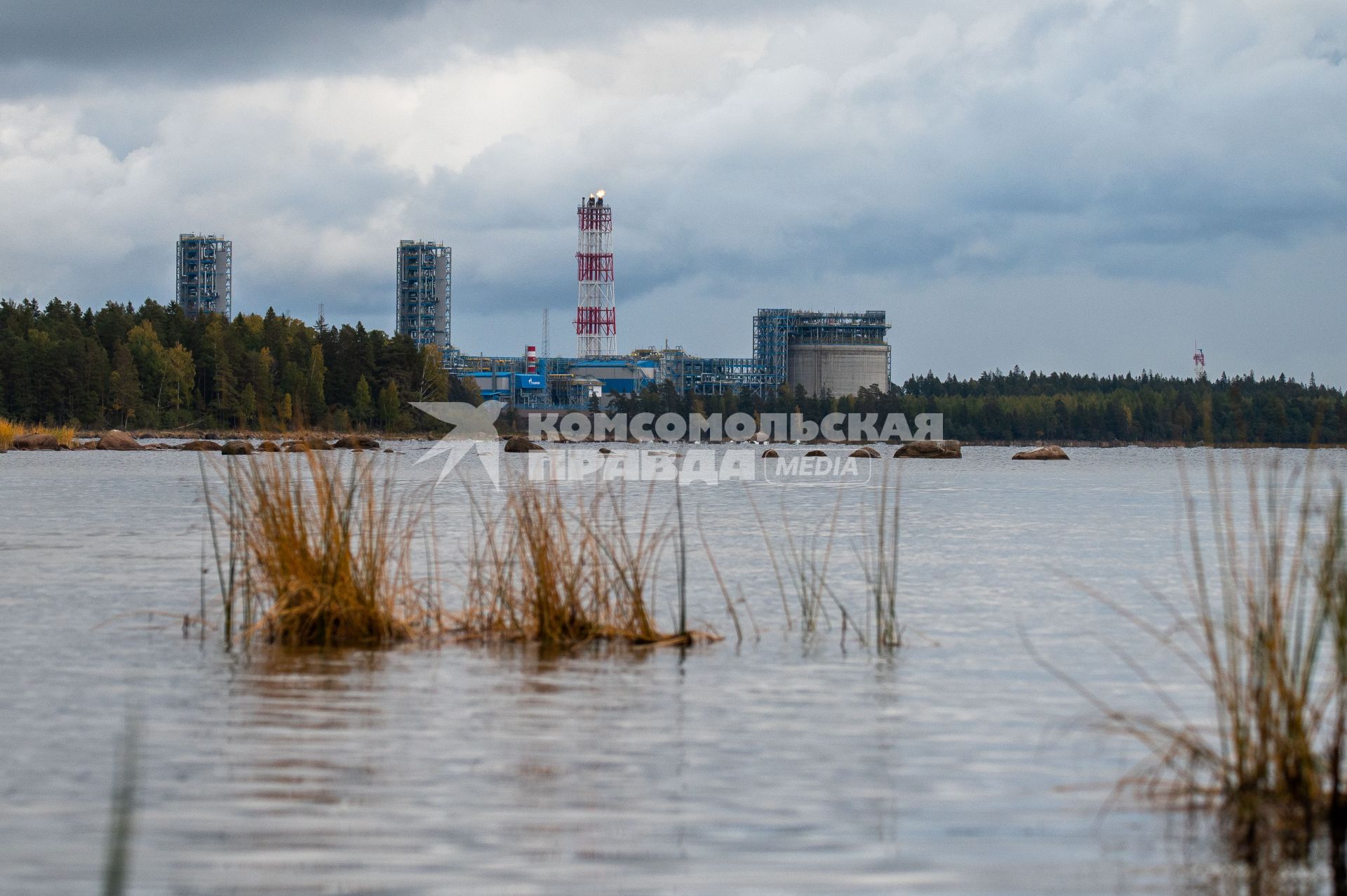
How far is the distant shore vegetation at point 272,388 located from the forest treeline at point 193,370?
0.14 m

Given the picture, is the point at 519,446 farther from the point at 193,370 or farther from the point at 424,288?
the point at 424,288

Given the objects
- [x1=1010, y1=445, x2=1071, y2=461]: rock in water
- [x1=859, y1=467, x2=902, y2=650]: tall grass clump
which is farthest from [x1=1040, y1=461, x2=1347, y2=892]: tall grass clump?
[x1=1010, y1=445, x2=1071, y2=461]: rock in water

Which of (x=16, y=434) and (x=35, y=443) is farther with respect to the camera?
(x=16, y=434)

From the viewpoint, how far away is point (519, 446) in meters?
81.1

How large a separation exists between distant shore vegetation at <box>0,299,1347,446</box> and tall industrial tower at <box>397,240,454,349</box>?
110 ft

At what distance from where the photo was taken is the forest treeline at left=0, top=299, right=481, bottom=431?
403ft

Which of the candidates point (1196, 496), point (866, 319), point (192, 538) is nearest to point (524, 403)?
point (866, 319)

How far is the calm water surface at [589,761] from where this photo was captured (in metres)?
5.54

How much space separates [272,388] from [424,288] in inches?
2814

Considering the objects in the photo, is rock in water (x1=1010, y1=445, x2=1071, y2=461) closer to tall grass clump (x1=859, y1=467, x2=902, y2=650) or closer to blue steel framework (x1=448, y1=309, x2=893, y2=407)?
tall grass clump (x1=859, y1=467, x2=902, y2=650)

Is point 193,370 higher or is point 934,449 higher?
point 193,370

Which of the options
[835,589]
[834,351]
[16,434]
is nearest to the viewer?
[835,589]

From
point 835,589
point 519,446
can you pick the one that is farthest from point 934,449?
point 835,589

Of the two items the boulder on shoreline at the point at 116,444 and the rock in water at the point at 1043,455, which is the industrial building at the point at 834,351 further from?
the boulder on shoreline at the point at 116,444
